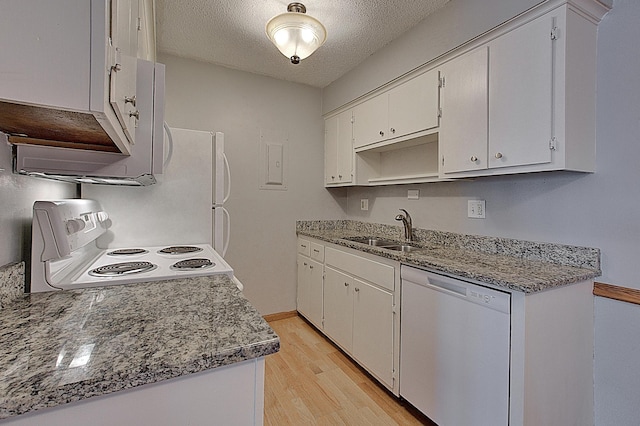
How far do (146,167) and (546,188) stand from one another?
81.6 inches

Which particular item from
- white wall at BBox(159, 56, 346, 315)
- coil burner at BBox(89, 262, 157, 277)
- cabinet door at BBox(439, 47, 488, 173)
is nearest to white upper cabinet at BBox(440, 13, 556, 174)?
cabinet door at BBox(439, 47, 488, 173)

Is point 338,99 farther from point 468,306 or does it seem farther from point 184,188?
point 468,306

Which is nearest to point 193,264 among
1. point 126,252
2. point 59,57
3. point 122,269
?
point 122,269

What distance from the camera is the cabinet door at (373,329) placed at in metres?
1.95

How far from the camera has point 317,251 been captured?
2.90 metres

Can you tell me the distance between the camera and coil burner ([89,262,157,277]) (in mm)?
1229

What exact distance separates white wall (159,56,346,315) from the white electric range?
1332 mm

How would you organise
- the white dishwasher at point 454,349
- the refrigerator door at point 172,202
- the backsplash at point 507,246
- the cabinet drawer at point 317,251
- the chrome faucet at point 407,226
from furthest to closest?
the cabinet drawer at point 317,251 < the chrome faucet at point 407,226 < the refrigerator door at point 172,202 < the backsplash at point 507,246 < the white dishwasher at point 454,349

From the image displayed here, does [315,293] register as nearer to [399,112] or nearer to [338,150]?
[338,150]

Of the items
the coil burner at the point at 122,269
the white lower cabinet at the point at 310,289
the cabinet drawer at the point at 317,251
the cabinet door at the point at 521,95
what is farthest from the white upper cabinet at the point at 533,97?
the coil burner at the point at 122,269

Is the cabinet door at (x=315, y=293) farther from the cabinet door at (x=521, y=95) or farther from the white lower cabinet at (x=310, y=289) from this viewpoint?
the cabinet door at (x=521, y=95)

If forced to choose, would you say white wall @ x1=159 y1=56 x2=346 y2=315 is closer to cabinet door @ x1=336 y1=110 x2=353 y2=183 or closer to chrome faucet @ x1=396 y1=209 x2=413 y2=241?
cabinet door @ x1=336 y1=110 x2=353 y2=183

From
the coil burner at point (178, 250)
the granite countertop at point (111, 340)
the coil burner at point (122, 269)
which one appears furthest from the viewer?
the coil burner at point (178, 250)

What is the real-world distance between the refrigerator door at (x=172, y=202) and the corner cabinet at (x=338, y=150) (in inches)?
52.6
